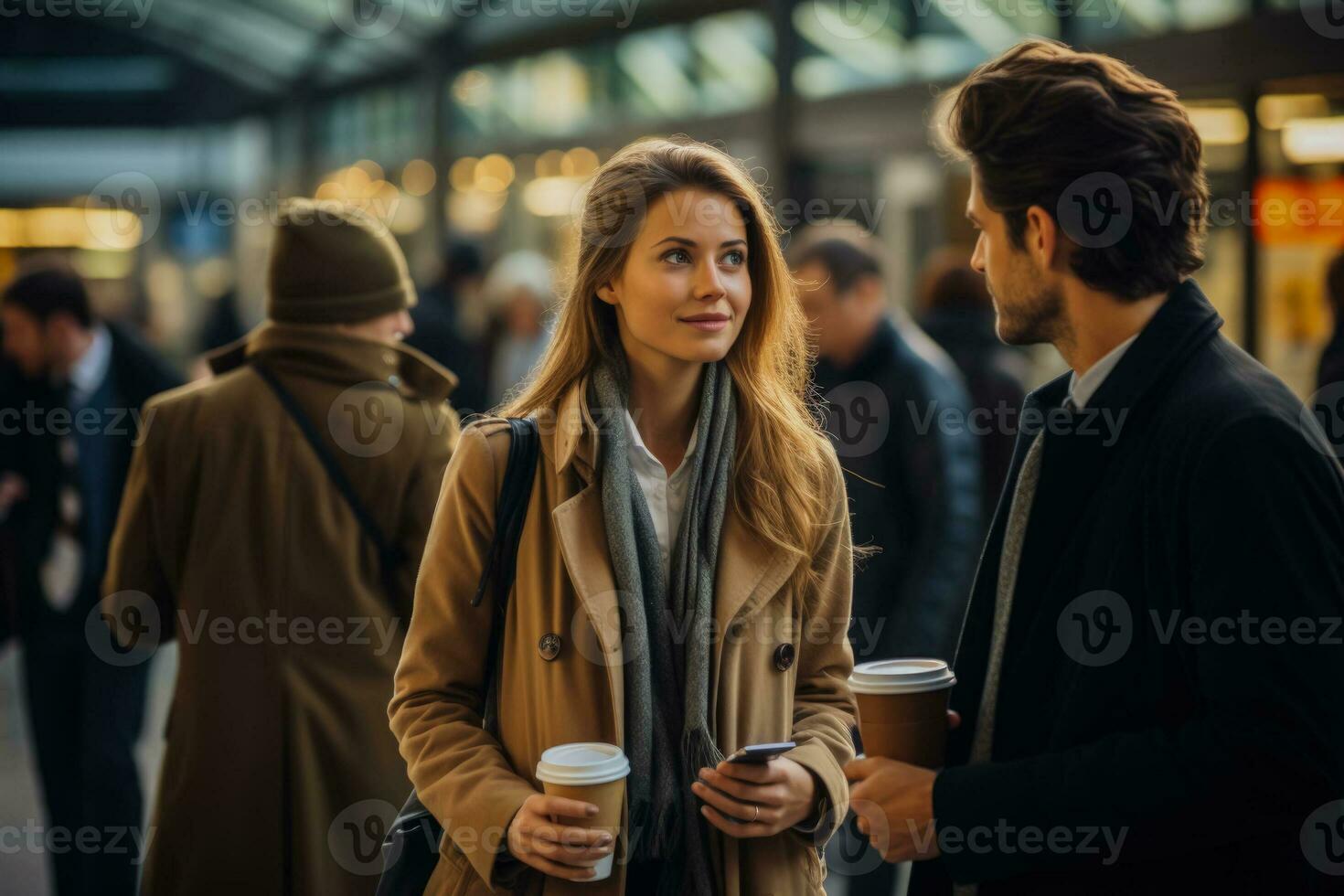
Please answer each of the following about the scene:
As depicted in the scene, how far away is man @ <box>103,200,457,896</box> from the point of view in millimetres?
3633

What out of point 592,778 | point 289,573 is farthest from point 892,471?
point 592,778

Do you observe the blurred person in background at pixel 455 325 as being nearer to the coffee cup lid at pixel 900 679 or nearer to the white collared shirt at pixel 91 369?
the white collared shirt at pixel 91 369

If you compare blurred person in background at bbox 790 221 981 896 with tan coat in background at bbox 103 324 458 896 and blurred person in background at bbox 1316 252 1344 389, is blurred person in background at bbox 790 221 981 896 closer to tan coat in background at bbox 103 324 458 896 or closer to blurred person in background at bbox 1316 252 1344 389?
blurred person in background at bbox 1316 252 1344 389

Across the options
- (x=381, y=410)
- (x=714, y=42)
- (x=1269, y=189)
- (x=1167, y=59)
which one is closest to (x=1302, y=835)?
(x=381, y=410)

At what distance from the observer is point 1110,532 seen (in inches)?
80.1

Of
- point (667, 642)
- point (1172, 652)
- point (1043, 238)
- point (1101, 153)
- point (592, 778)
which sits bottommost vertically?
point (592, 778)

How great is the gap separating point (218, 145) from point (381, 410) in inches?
1017

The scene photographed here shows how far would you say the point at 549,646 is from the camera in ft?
8.16

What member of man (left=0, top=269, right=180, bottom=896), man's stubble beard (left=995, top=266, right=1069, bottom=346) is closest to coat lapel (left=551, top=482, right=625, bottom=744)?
man's stubble beard (left=995, top=266, right=1069, bottom=346)

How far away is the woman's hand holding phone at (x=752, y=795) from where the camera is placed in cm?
234

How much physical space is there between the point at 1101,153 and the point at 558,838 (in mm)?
1254

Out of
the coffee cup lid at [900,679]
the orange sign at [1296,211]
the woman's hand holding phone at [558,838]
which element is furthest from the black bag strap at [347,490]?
the orange sign at [1296,211]

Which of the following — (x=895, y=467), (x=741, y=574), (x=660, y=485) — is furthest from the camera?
(x=895, y=467)

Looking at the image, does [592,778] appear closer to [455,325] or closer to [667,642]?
[667,642]
